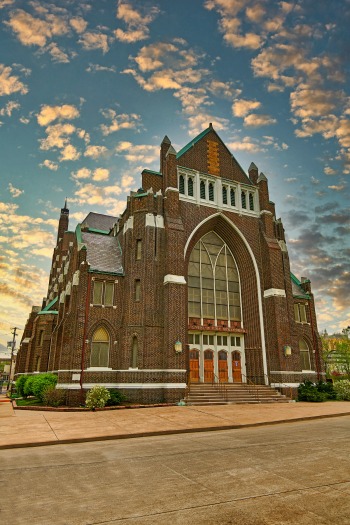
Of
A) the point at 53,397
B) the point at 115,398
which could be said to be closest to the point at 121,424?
the point at 115,398

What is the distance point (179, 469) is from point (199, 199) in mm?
23317

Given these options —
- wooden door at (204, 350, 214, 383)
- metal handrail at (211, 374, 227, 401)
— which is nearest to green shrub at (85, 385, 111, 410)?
metal handrail at (211, 374, 227, 401)

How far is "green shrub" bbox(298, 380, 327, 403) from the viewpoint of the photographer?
24312 mm

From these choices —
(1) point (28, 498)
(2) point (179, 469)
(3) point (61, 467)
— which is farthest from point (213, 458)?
(1) point (28, 498)

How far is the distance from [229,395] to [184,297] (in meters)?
6.93

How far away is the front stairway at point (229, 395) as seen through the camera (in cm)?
2142

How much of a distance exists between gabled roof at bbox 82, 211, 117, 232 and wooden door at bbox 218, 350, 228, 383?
2285 centimetres

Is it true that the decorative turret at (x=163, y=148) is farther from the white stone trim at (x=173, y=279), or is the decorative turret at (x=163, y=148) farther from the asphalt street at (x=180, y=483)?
the asphalt street at (x=180, y=483)

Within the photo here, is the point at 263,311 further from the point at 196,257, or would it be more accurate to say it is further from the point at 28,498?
the point at 28,498

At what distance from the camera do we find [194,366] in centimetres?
2578

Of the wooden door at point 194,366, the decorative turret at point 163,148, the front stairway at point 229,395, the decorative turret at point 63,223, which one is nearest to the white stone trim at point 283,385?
the front stairway at point 229,395

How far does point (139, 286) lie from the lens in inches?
945

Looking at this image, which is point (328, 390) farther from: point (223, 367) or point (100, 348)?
point (100, 348)

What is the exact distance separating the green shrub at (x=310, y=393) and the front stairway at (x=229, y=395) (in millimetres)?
1713
